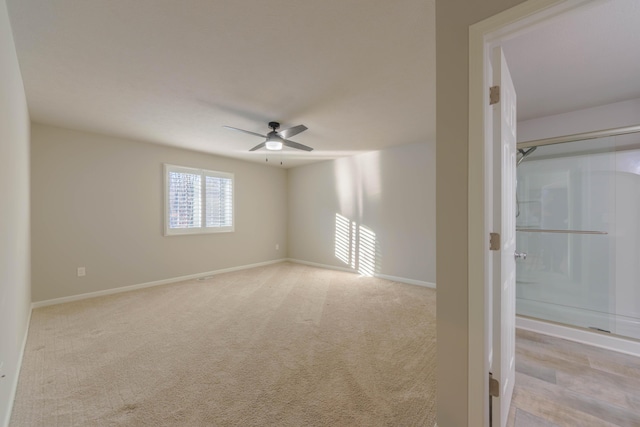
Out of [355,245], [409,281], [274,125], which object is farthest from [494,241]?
[355,245]

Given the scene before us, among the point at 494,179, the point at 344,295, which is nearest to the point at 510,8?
the point at 494,179

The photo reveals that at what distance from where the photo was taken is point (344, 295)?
3895 millimetres

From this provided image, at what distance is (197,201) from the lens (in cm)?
504

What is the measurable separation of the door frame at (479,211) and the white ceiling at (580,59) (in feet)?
1.12

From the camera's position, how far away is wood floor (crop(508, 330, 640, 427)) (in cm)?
155

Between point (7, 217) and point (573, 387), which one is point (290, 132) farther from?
point (573, 387)

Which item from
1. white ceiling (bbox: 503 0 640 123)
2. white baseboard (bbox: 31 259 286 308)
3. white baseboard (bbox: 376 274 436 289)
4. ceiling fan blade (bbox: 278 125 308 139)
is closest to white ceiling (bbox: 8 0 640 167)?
white ceiling (bbox: 503 0 640 123)

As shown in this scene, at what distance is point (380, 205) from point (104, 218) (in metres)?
4.56

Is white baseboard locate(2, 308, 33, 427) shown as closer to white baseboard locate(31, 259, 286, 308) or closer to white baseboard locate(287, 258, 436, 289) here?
white baseboard locate(31, 259, 286, 308)

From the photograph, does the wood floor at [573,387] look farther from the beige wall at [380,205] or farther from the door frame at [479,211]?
the beige wall at [380,205]

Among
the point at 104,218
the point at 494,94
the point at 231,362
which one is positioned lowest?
the point at 231,362

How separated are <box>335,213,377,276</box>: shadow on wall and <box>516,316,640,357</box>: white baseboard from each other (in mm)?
2539

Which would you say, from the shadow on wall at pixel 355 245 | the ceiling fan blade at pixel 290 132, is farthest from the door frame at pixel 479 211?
the shadow on wall at pixel 355 245

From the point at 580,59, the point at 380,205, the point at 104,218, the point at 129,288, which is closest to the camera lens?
the point at 580,59
